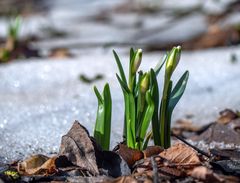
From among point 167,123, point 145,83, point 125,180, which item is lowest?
point 125,180

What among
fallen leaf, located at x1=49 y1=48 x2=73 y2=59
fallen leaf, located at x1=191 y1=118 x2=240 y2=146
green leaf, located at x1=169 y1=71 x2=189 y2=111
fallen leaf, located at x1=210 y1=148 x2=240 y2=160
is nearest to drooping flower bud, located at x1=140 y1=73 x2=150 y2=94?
green leaf, located at x1=169 y1=71 x2=189 y2=111

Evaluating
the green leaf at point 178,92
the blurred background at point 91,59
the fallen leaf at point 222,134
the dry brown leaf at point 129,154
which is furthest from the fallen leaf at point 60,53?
the dry brown leaf at point 129,154

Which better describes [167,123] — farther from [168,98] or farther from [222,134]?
[222,134]

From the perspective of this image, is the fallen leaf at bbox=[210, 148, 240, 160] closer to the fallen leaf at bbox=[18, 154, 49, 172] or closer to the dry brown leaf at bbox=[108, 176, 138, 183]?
the dry brown leaf at bbox=[108, 176, 138, 183]

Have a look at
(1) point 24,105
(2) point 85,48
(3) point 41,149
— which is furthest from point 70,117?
(2) point 85,48

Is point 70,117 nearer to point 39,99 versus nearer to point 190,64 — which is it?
point 39,99

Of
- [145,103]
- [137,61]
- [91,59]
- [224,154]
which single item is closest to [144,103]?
[145,103]

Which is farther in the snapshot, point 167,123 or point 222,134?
point 222,134

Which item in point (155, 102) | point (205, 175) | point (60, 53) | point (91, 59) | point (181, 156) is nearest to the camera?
point (205, 175)
